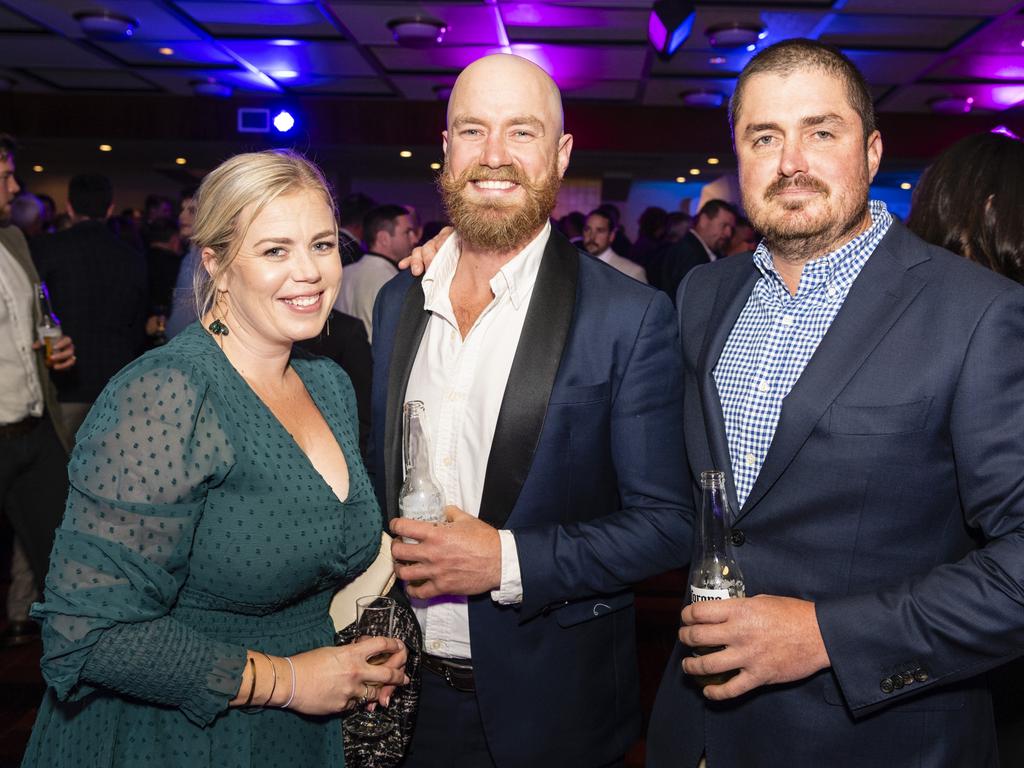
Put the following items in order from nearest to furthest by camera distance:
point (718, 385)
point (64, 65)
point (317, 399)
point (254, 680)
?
point (254, 680)
point (718, 385)
point (317, 399)
point (64, 65)

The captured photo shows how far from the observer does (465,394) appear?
69.1 inches

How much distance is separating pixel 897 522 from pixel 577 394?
0.59 meters

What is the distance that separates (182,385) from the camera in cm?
138

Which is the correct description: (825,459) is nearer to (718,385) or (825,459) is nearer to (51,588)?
(718,385)

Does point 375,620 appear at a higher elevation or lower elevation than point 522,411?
lower

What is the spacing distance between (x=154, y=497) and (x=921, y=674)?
3.80ft

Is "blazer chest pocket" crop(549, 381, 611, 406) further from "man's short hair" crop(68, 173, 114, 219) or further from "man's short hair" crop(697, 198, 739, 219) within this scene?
"man's short hair" crop(697, 198, 739, 219)

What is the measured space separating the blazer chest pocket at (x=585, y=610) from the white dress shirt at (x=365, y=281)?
3.38 meters

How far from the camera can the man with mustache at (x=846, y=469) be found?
1.27 meters

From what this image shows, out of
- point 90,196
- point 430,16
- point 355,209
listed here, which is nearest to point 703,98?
point 430,16

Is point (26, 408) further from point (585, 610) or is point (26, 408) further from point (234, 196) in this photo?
point (585, 610)

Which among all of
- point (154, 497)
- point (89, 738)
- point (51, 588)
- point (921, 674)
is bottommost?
point (89, 738)

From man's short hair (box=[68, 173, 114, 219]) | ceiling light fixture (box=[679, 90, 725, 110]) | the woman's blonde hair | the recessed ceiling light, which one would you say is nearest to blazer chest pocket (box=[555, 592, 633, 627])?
the woman's blonde hair

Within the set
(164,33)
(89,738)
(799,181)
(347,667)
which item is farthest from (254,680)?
(164,33)
